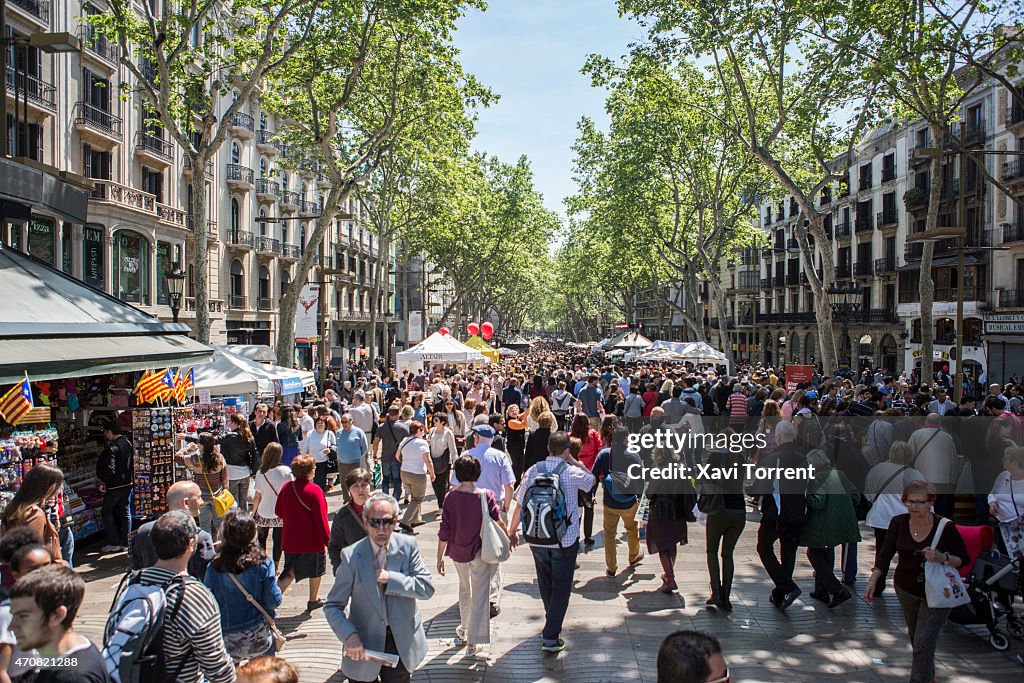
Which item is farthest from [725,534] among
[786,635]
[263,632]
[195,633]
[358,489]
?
[195,633]

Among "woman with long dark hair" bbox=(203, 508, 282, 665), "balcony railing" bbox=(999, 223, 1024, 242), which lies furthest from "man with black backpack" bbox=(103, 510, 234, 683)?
"balcony railing" bbox=(999, 223, 1024, 242)

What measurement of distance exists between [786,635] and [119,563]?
6.77 metres

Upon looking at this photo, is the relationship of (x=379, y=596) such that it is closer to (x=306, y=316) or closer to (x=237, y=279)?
(x=306, y=316)

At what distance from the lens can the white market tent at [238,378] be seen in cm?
1248

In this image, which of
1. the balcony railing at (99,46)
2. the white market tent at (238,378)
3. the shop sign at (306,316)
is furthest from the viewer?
the balcony railing at (99,46)

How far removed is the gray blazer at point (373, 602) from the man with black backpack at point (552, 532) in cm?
178

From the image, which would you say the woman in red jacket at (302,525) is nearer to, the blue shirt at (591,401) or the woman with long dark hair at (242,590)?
the woman with long dark hair at (242,590)

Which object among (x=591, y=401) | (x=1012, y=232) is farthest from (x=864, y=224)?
(x=591, y=401)

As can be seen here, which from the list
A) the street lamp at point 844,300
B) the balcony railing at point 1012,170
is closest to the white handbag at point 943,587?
the street lamp at point 844,300

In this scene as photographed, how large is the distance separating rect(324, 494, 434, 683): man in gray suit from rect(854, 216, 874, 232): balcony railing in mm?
42025

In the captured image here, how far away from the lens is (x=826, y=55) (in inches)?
643

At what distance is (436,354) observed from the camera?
71.7ft

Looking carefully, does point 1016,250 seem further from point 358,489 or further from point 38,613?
point 38,613

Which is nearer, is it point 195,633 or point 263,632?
point 195,633
